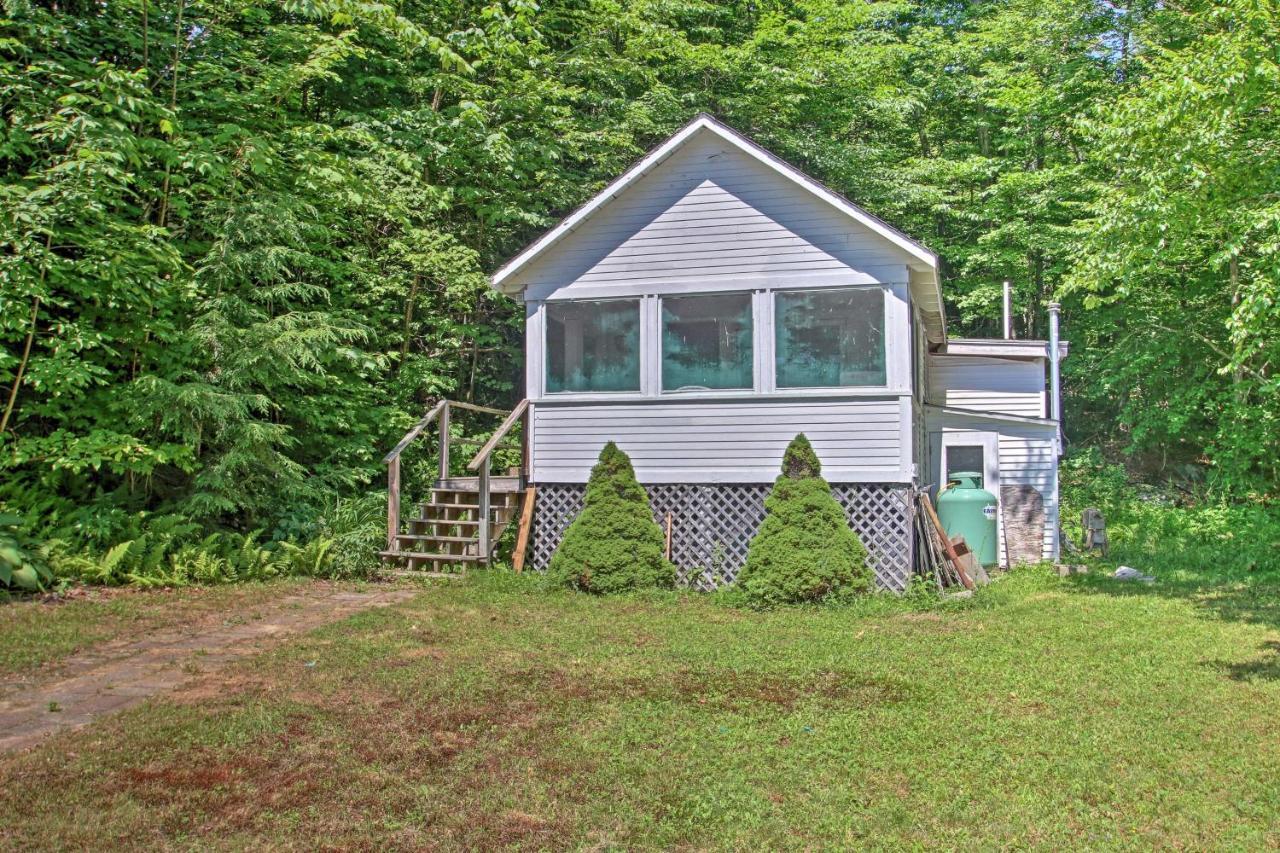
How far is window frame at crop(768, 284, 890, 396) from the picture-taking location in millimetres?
9938

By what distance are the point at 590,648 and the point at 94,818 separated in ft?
12.9

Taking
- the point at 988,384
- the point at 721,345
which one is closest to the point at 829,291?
the point at 721,345

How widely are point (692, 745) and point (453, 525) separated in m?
7.17

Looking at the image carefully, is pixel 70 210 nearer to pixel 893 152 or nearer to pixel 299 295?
pixel 299 295

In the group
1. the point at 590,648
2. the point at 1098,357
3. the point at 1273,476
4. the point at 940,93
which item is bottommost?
the point at 590,648

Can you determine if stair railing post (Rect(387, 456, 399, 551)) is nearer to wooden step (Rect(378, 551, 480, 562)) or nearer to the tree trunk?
wooden step (Rect(378, 551, 480, 562))

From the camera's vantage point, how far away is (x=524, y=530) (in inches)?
434

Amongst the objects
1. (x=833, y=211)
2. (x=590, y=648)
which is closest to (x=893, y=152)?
(x=833, y=211)

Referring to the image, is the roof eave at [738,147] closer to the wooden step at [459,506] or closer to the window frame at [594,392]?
the window frame at [594,392]

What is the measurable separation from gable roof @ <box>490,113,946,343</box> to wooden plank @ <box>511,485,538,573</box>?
2.70m

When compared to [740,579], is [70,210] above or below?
above

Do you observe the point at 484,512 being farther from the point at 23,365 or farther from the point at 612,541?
the point at 23,365

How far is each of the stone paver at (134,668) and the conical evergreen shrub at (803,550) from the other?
3.99 meters

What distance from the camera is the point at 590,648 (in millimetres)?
7277
